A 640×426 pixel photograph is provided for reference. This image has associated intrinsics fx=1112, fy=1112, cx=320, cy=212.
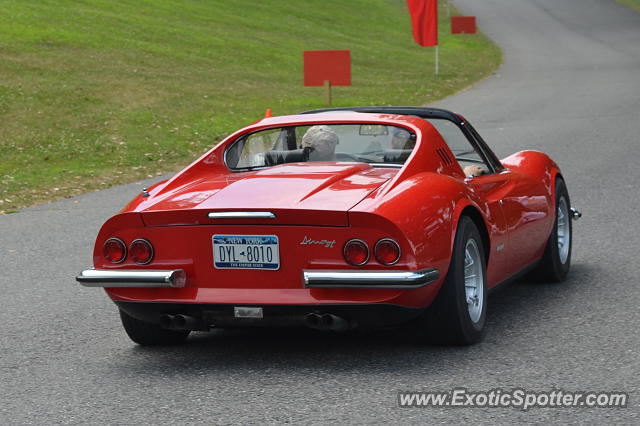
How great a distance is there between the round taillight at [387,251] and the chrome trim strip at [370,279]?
6cm

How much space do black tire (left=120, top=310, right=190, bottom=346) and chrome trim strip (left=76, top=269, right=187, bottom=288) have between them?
0.38 metres

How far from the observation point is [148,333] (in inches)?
233

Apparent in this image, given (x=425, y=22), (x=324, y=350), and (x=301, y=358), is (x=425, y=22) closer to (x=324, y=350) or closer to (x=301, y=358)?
(x=324, y=350)

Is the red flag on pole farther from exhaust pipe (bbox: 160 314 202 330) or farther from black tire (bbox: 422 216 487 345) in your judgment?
exhaust pipe (bbox: 160 314 202 330)

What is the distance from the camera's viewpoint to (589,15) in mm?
55375

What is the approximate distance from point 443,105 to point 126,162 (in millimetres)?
9949

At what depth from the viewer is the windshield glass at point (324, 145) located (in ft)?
20.3

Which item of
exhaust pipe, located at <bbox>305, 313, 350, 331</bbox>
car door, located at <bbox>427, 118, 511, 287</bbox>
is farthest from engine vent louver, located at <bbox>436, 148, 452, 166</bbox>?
exhaust pipe, located at <bbox>305, 313, 350, 331</bbox>

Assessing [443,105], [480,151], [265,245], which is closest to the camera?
[265,245]

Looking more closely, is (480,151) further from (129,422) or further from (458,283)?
(129,422)

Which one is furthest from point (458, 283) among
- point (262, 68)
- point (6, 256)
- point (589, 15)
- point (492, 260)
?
point (589, 15)

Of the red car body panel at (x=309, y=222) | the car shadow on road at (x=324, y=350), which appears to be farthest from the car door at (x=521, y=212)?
the car shadow on road at (x=324, y=350)

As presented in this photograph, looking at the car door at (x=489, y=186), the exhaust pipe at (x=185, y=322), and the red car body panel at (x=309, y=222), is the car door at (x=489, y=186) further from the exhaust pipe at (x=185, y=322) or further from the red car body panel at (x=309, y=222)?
the exhaust pipe at (x=185, y=322)

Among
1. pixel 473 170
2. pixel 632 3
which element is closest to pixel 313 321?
pixel 473 170
